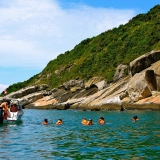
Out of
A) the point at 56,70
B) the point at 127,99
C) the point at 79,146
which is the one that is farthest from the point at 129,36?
the point at 79,146

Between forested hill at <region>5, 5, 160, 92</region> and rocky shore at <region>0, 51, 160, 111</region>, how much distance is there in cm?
477

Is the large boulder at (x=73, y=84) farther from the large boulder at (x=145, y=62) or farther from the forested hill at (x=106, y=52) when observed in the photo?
the large boulder at (x=145, y=62)

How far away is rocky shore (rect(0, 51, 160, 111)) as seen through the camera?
6294 centimetres

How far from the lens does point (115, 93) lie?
2689 inches

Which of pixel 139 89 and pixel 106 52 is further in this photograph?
pixel 106 52

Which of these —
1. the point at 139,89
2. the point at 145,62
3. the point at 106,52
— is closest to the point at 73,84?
the point at 106,52

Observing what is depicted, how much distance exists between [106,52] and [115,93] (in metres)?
39.0

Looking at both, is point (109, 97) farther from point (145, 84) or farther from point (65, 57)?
point (65, 57)

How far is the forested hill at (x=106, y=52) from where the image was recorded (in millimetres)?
95000

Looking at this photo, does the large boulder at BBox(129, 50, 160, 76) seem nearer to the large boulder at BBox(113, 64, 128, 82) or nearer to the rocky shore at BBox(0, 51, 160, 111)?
the rocky shore at BBox(0, 51, 160, 111)

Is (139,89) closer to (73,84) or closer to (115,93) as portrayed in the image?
(115,93)

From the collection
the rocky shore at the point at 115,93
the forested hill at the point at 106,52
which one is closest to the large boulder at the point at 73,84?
the rocky shore at the point at 115,93

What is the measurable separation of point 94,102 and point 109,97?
3.79m

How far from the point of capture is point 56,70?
12006cm
